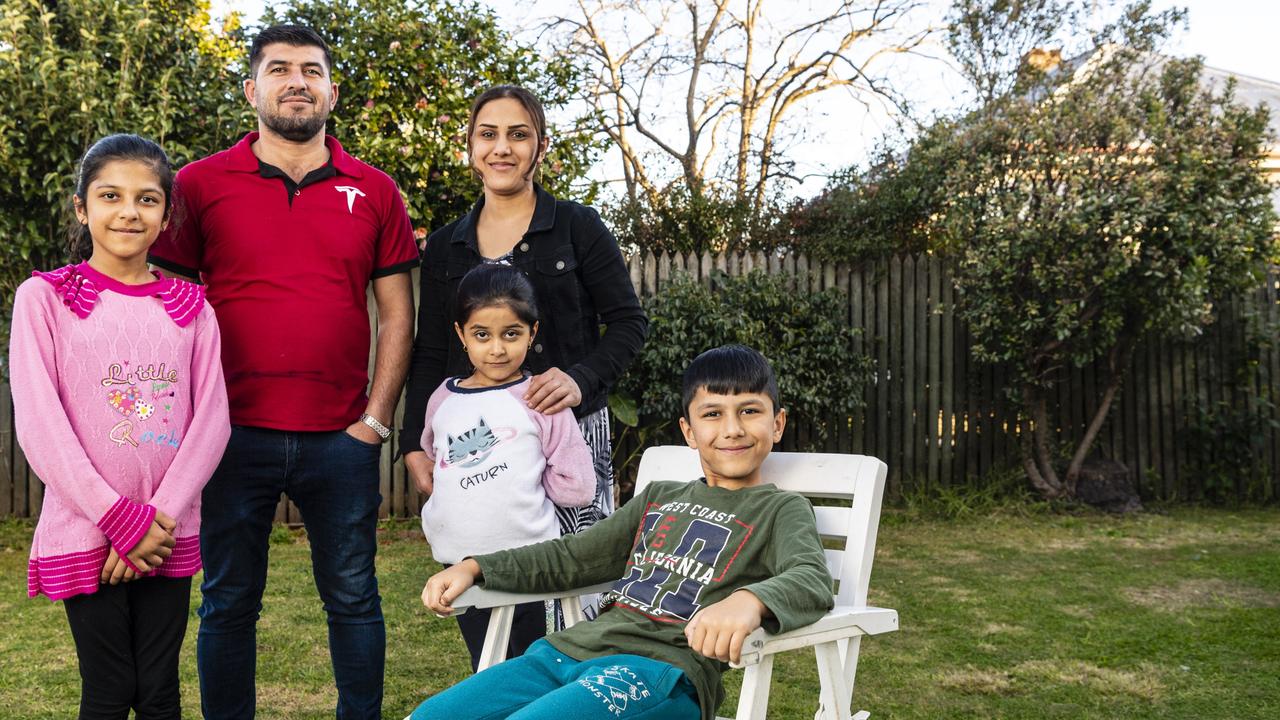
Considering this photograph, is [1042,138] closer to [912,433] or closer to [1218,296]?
[1218,296]

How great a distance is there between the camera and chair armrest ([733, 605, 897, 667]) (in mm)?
1918

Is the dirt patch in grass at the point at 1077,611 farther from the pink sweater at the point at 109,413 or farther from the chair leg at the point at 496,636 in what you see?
the pink sweater at the point at 109,413

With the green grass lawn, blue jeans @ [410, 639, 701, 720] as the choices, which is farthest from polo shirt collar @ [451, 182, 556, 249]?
the green grass lawn

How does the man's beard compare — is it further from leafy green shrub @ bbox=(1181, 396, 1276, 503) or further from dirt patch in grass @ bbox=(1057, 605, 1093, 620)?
leafy green shrub @ bbox=(1181, 396, 1276, 503)

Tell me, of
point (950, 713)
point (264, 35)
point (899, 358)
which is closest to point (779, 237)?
point (899, 358)

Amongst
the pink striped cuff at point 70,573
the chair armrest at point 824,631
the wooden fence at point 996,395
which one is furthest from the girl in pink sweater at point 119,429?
the wooden fence at point 996,395

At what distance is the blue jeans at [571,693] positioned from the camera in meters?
2.01

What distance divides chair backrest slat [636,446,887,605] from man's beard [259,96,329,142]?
1.34m

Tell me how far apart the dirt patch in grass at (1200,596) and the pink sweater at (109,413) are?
15.2 feet

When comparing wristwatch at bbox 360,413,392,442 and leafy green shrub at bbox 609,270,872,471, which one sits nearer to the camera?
wristwatch at bbox 360,413,392,442

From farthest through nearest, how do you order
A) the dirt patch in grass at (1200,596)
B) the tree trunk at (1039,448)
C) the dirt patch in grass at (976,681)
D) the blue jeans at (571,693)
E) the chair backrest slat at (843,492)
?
the tree trunk at (1039,448)
the dirt patch in grass at (1200,596)
the dirt patch in grass at (976,681)
the chair backrest slat at (843,492)
the blue jeans at (571,693)

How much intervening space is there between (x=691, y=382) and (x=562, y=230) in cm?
61

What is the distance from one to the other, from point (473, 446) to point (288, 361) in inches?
21.8

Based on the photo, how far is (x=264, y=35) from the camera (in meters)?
2.76
